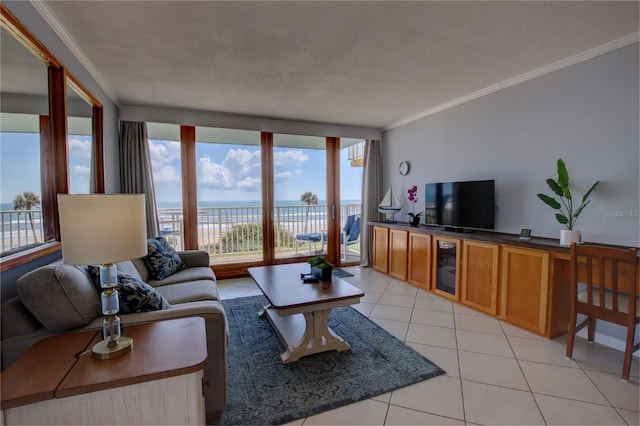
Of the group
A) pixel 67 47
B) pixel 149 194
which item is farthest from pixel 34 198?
pixel 149 194

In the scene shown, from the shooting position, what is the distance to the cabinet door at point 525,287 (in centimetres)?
264

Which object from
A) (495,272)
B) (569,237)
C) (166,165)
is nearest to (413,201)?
(495,272)

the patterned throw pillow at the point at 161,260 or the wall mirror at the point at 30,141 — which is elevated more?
the wall mirror at the point at 30,141

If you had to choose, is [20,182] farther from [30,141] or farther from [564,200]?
[564,200]

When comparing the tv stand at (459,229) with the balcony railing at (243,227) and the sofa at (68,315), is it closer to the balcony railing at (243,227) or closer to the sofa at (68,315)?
the balcony railing at (243,227)

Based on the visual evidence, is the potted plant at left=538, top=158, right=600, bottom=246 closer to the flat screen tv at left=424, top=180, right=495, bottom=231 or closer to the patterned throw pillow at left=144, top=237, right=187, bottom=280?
the flat screen tv at left=424, top=180, right=495, bottom=231

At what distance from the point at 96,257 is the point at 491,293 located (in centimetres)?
332

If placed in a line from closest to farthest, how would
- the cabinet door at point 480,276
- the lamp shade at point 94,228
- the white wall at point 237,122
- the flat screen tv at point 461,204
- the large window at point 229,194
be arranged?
the lamp shade at point 94,228
the cabinet door at point 480,276
the flat screen tv at point 461,204
the white wall at point 237,122
the large window at point 229,194

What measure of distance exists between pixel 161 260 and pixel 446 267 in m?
3.16

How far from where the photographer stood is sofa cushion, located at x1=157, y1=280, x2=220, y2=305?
91.6 inches

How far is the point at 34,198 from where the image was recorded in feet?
6.01

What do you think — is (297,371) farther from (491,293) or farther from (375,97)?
(375,97)

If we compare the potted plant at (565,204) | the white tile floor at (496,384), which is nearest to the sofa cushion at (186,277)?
the white tile floor at (496,384)

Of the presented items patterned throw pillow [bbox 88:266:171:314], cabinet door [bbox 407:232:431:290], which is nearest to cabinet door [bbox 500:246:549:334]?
cabinet door [bbox 407:232:431:290]
